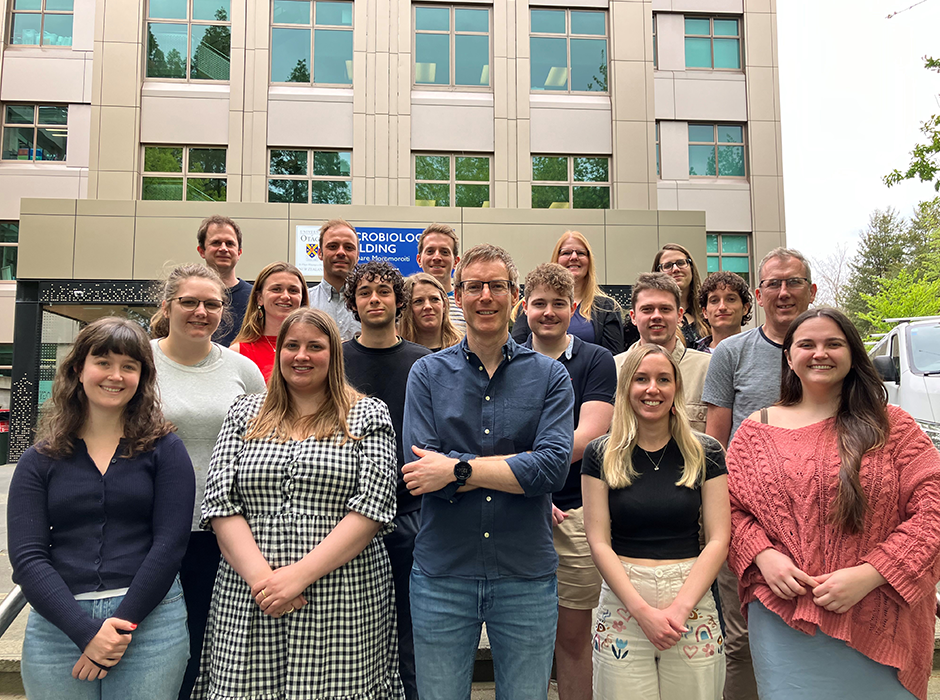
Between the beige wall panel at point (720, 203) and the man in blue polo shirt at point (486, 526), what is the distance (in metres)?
17.7

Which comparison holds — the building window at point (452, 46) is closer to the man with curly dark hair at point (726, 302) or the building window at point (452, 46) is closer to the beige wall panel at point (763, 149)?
the beige wall panel at point (763, 149)

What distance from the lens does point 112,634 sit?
2.51 meters

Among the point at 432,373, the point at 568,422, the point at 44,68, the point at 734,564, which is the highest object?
the point at 44,68

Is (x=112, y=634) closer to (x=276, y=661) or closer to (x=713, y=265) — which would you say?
A: (x=276, y=661)

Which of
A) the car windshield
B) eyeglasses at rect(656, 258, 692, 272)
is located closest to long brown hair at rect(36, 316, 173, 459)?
eyeglasses at rect(656, 258, 692, 272)

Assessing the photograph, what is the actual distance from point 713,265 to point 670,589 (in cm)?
1809

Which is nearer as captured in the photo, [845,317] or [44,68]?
[845,317]

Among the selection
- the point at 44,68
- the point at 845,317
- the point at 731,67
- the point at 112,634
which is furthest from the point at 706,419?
the point at 44,68

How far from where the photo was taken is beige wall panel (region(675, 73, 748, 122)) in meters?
19.4

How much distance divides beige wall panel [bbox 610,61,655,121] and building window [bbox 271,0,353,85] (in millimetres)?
7120

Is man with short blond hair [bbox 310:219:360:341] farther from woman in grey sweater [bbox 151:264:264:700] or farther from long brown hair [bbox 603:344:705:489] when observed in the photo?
long brown hair [bbox 603:344:705:489]

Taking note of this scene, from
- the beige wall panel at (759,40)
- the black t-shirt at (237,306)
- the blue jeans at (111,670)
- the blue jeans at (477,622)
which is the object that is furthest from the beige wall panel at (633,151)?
the blue jeans at (111,670)

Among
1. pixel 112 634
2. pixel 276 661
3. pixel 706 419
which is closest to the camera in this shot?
pixel 112 634

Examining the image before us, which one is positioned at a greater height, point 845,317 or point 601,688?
point 845,317
